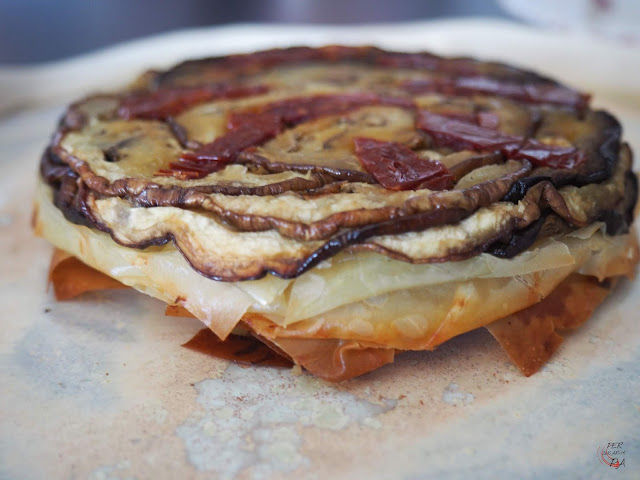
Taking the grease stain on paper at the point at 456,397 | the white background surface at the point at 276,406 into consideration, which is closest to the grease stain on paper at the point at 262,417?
the white background surface at the point at 276,406

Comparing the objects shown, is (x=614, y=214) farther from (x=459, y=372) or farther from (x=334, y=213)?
(x=334, y=213)

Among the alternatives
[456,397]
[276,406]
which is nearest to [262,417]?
[276,406]

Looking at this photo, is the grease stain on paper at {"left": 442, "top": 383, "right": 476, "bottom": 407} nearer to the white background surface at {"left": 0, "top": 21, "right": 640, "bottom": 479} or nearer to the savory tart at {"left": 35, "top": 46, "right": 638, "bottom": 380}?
the white background surface at {"left": 0, "top": 21, "right": 640, "bottom": 479}

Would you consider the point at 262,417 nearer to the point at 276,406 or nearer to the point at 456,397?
the point at 276,406

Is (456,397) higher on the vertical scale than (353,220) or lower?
lower

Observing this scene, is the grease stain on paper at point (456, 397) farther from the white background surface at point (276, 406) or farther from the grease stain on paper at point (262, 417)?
the grease stain on paper at point (262, 417)

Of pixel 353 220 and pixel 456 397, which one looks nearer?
pixel 353 220

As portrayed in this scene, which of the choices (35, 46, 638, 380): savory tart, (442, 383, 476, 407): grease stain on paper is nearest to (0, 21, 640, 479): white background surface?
(442, 383, 476, 407): grease stain on paper
